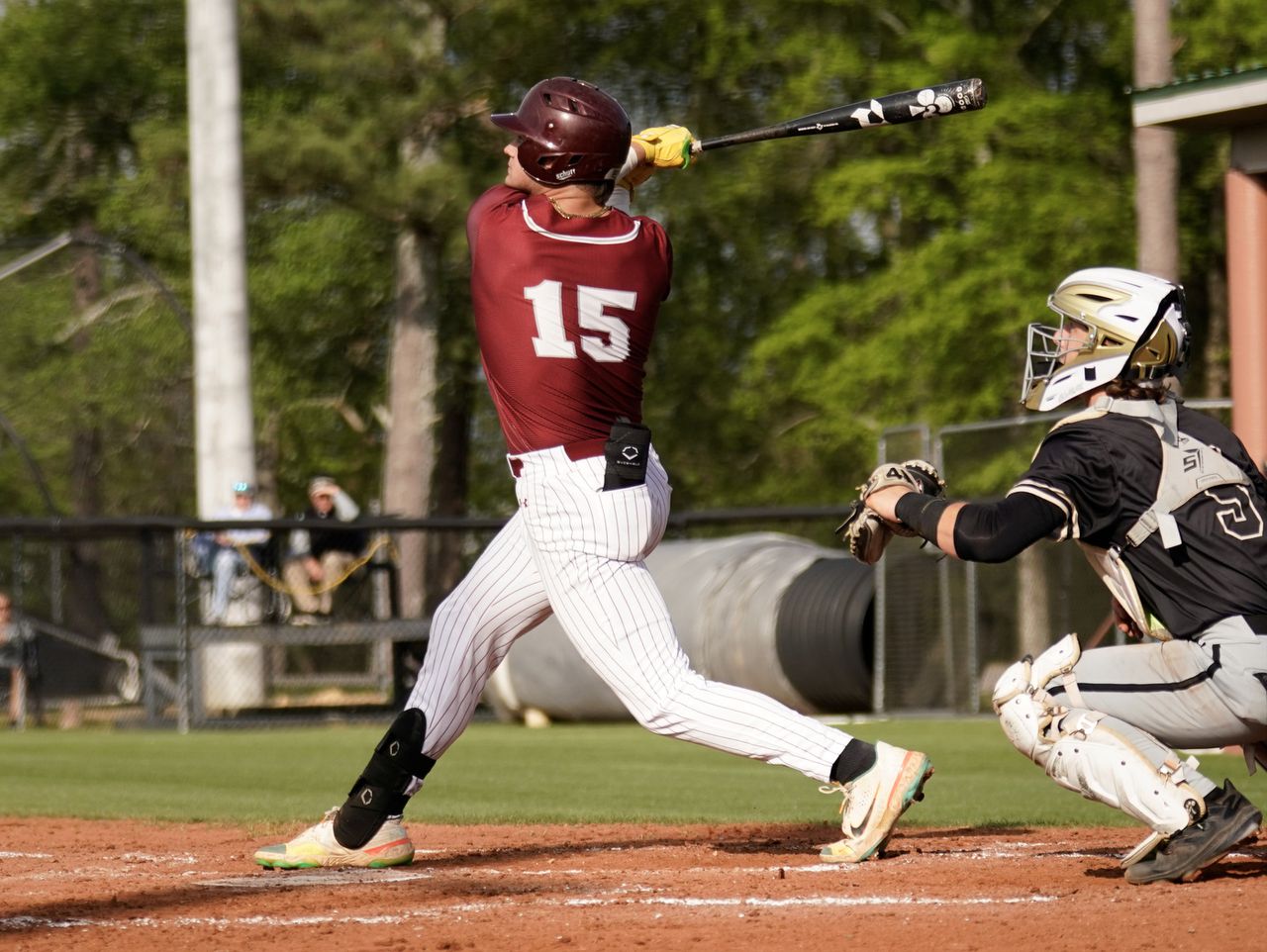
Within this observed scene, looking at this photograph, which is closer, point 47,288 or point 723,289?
point 47,288

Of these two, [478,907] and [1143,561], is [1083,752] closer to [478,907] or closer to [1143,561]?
[1143,561]

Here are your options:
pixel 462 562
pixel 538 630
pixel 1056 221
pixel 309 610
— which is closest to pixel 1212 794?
pixel 538 630

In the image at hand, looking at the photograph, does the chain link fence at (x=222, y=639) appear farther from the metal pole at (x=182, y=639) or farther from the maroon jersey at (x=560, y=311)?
the maroon jersey at (x=560, y=311)

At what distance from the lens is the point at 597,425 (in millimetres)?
6082

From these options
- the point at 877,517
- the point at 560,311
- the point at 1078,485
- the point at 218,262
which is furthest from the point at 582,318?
A: the point at 218,262

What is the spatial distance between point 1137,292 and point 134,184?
2972cm

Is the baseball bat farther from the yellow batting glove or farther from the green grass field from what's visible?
the green grass field

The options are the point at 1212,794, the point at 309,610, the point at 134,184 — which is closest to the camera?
the point at 1212,794

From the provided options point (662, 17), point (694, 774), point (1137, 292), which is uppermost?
point (662, 17)

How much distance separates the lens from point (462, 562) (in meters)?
23.5

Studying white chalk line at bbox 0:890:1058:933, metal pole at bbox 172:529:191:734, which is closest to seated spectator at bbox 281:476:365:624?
metal pole at bbox 172:529:191:734

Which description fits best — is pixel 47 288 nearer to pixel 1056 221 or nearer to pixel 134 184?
pixel 134 184

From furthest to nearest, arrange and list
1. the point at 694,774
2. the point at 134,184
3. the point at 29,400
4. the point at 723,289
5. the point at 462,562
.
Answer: the point at 723,289, the point at 134,184, the point at 29,400, the point at 462,562, the point at 694,774

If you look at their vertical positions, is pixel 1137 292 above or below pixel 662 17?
below
